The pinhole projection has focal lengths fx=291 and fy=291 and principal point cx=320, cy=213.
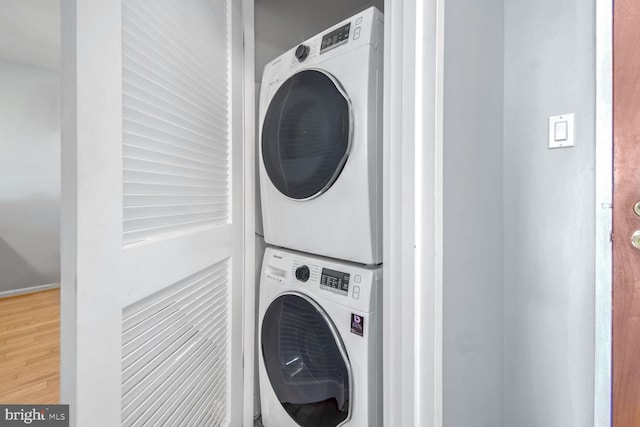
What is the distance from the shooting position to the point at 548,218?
3.28 ft

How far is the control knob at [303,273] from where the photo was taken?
3.40 ft

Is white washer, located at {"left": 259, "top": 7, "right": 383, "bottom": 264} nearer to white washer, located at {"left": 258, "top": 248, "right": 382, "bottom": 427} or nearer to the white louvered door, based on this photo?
white washer, located at {"left": 258, "top": 248, "right": 382, "bottom": 427}

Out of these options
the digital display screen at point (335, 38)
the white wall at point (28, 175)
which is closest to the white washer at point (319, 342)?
the digital display screen at point (335, 38)

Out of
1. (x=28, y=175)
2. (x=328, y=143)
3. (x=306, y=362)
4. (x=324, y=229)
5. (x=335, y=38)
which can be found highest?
(x=335, y=38)

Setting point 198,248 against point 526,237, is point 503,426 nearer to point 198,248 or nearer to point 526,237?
point 526,237

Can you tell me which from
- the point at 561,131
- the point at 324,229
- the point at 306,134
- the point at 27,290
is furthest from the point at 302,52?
the point at 27,290


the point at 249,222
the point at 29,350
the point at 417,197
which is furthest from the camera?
the point at 29,350

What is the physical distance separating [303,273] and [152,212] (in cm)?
53

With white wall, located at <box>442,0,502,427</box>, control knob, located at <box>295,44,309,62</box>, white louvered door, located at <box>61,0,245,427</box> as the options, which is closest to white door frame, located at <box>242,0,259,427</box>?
white louvered door, located at <box>61,0,245,427</box>

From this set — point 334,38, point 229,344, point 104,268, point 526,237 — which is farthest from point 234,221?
point 526,237

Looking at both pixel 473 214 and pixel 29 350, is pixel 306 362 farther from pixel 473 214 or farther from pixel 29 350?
pixel 29 350

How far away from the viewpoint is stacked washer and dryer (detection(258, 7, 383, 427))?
34.1 inches

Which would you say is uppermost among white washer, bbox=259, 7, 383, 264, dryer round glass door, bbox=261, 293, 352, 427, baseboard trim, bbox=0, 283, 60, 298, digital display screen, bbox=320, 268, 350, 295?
white washer, bbox=259, 7, 383, 264

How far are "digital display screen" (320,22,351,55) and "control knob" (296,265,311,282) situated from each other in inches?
29.3
